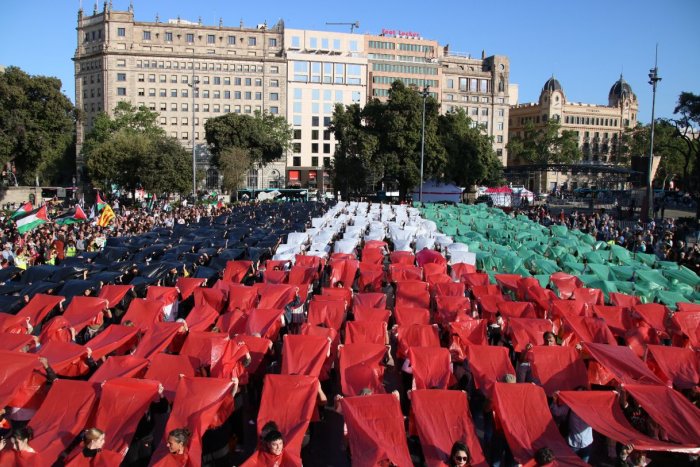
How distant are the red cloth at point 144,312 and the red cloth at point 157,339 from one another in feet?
5.80

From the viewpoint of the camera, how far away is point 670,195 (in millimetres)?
65125

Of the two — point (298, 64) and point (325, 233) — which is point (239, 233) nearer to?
point (325, 233)

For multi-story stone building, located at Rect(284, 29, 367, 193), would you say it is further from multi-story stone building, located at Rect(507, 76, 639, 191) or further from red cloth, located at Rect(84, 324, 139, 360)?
red cloth, located at Rect(84, 324, 139, 360)

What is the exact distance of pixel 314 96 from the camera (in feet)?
279

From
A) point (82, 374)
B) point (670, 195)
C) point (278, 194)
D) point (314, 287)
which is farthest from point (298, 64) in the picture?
point (82, 374)

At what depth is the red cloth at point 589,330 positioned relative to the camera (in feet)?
33.7

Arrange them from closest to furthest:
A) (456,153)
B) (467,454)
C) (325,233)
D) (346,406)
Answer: (467,454) → (346,406) → (325,233) → (456,153)

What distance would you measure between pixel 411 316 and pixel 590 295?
17.2ft

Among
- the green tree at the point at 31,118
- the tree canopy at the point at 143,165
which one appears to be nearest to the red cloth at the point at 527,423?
the green tree at the point at 31,118

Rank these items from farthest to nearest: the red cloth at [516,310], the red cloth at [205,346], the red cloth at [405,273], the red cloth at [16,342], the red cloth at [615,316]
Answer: the red cloth at [405,273], the red cloth at [516,310], the red cloth at [615,316], the red cloth at [16,342], the red cloth at [205,346]

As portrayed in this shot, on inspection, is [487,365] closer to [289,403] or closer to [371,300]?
[289,403]

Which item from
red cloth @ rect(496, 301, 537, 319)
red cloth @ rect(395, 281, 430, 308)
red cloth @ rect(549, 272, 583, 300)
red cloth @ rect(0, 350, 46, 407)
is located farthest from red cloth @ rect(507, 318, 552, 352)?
red cloth @ rect(0, 350, 46, 407)

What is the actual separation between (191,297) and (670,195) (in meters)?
65.5

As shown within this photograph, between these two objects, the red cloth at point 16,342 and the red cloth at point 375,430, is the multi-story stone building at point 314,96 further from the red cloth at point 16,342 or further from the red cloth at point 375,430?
the red cloth at point 375,430
